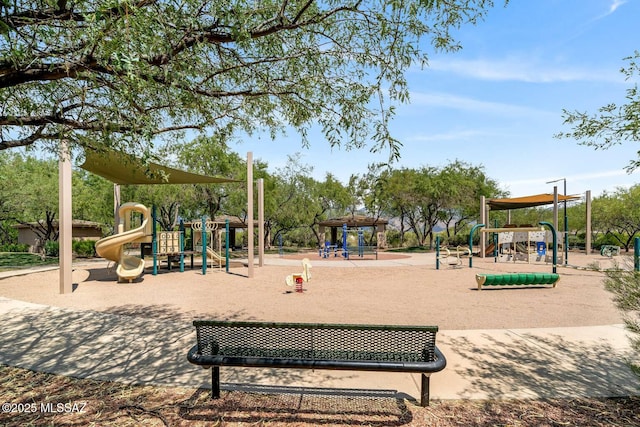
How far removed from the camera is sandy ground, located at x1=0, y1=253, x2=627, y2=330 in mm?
6367

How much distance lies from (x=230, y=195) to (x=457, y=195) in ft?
63.8

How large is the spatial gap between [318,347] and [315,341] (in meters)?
0.07

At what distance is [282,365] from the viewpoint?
2.97 m

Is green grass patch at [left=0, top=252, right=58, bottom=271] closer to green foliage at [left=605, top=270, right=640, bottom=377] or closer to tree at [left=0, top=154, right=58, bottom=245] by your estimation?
tree at [left=0, top=154, right=58, bottom=245]

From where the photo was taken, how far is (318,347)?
3141 mm

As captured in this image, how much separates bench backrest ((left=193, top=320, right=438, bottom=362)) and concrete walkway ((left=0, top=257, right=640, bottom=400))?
54 cm

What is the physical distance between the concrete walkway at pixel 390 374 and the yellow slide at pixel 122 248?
16.4 ft

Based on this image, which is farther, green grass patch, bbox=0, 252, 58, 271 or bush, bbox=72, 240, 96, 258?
bush, bbox=72, 240, 96, 258

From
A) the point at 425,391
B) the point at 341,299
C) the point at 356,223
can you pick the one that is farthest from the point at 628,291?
the point at 356,223

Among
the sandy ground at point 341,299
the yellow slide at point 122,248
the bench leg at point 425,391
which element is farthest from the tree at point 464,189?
the bench leg at point 425,391

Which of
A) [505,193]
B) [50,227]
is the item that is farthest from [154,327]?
[505,193]

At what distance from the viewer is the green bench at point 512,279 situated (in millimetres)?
9289

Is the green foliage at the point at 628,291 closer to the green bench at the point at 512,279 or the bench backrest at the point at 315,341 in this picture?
the bench backrest at the point at 315,341

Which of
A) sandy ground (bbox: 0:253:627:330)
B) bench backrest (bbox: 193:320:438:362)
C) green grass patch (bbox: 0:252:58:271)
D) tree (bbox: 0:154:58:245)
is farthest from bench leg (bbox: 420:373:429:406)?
tree (bbox: 0:154:58:245)
